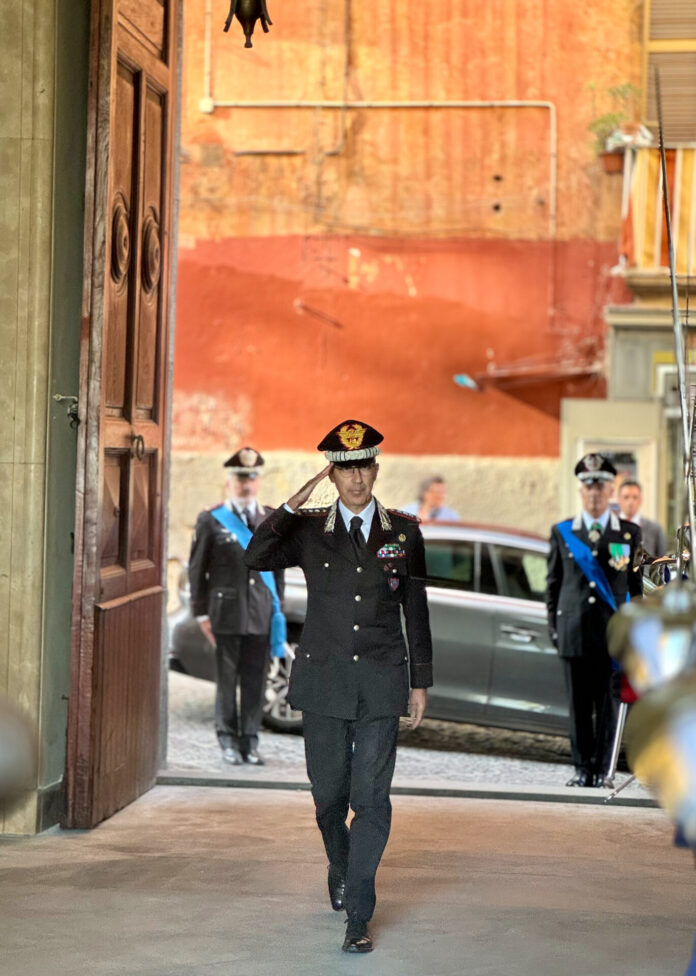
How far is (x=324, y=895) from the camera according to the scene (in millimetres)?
6539

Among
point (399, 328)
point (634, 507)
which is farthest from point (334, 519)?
point (399, 328)

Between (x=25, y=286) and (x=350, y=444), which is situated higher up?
(x=25, y=286)

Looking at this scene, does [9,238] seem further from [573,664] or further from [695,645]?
[695,645]

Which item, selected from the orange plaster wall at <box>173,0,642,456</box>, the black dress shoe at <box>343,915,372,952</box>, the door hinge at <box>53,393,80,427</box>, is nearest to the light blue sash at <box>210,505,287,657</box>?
the door hinge at <box>53,393,80,427</box>

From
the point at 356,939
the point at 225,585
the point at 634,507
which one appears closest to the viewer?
the point at 356,939

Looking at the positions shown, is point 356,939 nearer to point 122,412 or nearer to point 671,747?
point 671,747

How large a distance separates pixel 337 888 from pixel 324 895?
0.26 meters

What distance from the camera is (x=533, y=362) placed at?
17.7 m

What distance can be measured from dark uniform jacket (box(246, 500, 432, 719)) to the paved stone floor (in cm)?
88

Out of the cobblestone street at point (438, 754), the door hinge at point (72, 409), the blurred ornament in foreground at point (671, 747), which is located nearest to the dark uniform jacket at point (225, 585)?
the cobblestone street at point (438, 754)

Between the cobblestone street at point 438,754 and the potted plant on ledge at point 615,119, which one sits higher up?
the potted plant on ledge at point 615,119

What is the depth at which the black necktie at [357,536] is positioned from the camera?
609cm

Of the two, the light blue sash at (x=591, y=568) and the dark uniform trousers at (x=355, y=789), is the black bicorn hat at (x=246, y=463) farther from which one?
the dark uniform trousers at (x=355, y=789)

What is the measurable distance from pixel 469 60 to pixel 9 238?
10989 mm
